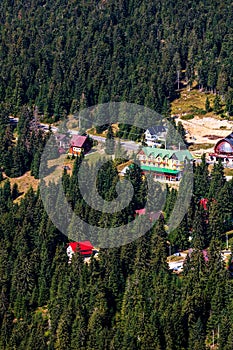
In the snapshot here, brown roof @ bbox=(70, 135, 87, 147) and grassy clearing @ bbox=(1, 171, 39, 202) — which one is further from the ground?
brown roof @ bbox=(70, 135, 87, 147)

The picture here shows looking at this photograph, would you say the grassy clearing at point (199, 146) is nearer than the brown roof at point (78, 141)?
Yes

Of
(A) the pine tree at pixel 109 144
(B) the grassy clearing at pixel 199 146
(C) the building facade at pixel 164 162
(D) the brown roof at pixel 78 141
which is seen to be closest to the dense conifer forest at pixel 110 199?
(A) the pine tree at pixel 109 144

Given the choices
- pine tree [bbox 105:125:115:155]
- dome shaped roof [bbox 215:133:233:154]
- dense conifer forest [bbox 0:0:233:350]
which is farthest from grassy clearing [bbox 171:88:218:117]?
dome shaped roof [bbox 215:133:233:154]

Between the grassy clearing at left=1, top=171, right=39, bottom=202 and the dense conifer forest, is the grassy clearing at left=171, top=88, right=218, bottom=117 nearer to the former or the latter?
the dense conifer forest

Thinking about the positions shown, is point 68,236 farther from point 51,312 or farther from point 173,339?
point 173,339

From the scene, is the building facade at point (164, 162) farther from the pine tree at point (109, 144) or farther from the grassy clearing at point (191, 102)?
the grassy clearing at point (191, 102)

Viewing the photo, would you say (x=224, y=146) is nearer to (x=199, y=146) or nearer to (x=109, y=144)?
(x=199, y=146)

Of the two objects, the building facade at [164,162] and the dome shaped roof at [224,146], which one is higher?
the dome shaped roof at [224,146]

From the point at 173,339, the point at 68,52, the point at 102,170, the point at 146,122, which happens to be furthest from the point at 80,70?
the point at 173,339

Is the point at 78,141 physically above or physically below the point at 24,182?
above

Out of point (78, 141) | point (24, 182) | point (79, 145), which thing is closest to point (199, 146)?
point (79, 145)
